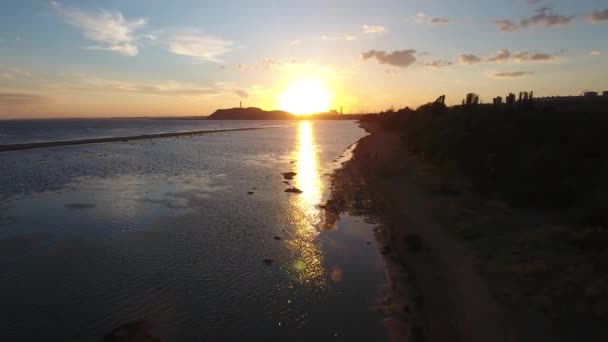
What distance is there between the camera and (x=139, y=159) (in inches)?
2066

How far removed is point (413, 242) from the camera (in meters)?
17.6

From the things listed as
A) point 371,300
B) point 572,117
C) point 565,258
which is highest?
point 572,117

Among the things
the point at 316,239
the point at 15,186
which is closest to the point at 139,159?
the point at 15,186

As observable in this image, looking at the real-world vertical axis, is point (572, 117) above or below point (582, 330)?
above

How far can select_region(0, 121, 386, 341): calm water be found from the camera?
11750 mm

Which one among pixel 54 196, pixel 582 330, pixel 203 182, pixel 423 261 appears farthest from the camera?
pixel 203 182

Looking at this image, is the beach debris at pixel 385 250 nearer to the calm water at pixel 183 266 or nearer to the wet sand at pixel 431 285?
the wet sand at pixel 431 285

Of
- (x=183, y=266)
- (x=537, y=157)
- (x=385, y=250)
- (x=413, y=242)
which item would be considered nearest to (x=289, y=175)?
(x=385, y=250)

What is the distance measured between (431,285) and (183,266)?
34.1ft

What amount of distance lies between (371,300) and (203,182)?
84.6 ft

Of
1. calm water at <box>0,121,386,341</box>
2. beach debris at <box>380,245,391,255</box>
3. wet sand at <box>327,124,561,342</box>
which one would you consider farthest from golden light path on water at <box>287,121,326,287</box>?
beach debris at <box>380,245,391,255</box>

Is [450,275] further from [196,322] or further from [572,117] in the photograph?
[572,117]

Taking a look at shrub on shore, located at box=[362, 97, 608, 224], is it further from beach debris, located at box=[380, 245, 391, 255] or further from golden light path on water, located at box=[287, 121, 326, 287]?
golden light path on water, located at box=[287, 121, 326, 287]

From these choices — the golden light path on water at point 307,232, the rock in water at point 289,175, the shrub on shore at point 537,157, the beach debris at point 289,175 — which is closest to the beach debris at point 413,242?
the golden light path on water at point 307,232
